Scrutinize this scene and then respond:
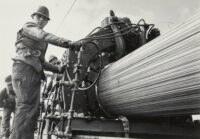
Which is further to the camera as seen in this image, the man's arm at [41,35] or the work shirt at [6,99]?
the work shirt at [6,99]

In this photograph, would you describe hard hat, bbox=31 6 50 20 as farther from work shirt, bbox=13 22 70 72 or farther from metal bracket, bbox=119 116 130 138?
metal bracket, bbox=119 116 130 138

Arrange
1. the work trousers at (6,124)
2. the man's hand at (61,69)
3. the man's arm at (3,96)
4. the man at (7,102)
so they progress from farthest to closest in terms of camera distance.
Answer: the man's arm at (3,96) < the man at (7,102) < the work trousers at (6,124) < the man's hand at (61,69)

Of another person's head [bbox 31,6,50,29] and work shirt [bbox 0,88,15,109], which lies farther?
work shirt [bbox 0,88,15,109]

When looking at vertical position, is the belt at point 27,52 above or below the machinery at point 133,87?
above

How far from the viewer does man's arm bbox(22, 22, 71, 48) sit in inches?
112

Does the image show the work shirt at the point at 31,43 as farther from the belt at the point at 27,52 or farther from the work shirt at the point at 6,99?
the work shirt at the point at 6,99

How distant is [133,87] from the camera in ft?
8.84

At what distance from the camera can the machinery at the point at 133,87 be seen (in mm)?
2090

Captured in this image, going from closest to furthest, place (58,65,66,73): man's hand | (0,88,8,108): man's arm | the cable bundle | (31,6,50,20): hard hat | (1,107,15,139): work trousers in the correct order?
the cable bundle < (58,65,66,73): man's hand < (31,6,50,20): hard hat < (1,107,15,139): work trousers < (0,88,8,108): man's arm

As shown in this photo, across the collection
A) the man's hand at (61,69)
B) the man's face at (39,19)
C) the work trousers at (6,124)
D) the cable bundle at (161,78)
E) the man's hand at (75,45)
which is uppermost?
the man's face at (39,19)

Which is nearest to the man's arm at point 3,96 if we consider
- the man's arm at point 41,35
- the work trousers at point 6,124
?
the work trousers at point 6,124

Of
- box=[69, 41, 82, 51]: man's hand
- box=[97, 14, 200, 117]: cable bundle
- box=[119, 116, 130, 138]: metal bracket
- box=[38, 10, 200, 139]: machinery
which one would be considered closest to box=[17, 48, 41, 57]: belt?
box=[38, 10, 200, 139]: machinery

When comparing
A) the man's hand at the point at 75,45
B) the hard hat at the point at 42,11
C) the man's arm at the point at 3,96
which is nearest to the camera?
the man's hand at the point at 75,45

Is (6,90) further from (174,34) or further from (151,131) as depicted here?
(174,34)
